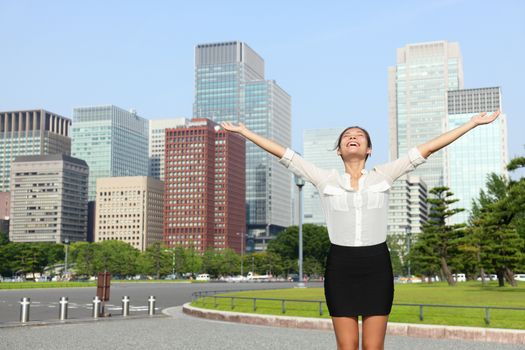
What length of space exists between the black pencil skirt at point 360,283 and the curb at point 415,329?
1218 centimetres

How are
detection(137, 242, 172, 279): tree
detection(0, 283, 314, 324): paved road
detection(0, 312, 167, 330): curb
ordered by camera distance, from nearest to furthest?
detection(0, 312, 167, 330): curb, detection(0, 283, 314, 324): paved road, detection(137, 242, 172, 279): tree

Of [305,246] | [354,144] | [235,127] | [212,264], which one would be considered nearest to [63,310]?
[235,127]

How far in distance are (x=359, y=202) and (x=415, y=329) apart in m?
13.1

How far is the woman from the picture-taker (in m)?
4.09

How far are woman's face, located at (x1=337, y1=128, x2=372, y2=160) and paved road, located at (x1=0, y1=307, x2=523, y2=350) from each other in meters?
9.40

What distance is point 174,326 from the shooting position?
60.2 ft

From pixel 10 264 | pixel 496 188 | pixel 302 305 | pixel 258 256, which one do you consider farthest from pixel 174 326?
pixel 258 256

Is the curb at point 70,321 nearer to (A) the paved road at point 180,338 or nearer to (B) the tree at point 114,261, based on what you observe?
(A) the paved road at point 180,338

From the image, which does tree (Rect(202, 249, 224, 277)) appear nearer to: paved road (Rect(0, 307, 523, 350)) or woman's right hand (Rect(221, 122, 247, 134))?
paved road (Rect(0, 307, 523, 350))

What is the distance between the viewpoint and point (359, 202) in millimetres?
4227

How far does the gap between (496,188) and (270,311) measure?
4555 cm

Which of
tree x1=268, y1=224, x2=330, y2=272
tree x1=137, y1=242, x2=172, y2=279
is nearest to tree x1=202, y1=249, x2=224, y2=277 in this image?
tree x1=268, y1=224, x2=330, y2=272

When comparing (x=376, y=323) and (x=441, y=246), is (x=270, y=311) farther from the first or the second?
(x=441, y=246)

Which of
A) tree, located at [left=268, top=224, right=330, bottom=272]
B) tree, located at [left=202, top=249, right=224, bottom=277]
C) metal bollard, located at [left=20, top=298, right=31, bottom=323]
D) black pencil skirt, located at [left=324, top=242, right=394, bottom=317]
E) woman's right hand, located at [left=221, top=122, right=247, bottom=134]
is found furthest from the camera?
tree, located at [left=202, top=249, right=224, bottom=277]
